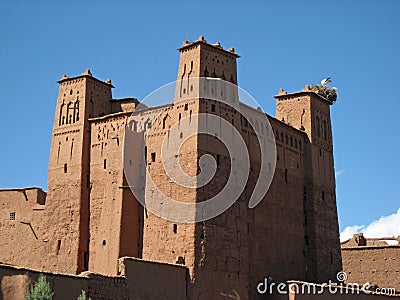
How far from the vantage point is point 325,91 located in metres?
40.7

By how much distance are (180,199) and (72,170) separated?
7.21m

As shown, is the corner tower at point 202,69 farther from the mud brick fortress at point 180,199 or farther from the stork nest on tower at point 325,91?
the stork nest on tower at point 325,91

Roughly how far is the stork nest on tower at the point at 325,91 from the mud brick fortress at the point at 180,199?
28.6 inches

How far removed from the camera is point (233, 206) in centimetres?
3023

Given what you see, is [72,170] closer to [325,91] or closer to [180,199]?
[180,199]

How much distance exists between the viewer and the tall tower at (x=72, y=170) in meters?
33.8

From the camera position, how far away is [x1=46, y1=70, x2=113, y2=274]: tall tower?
3384 cm

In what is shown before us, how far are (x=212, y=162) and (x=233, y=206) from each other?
188 cm
